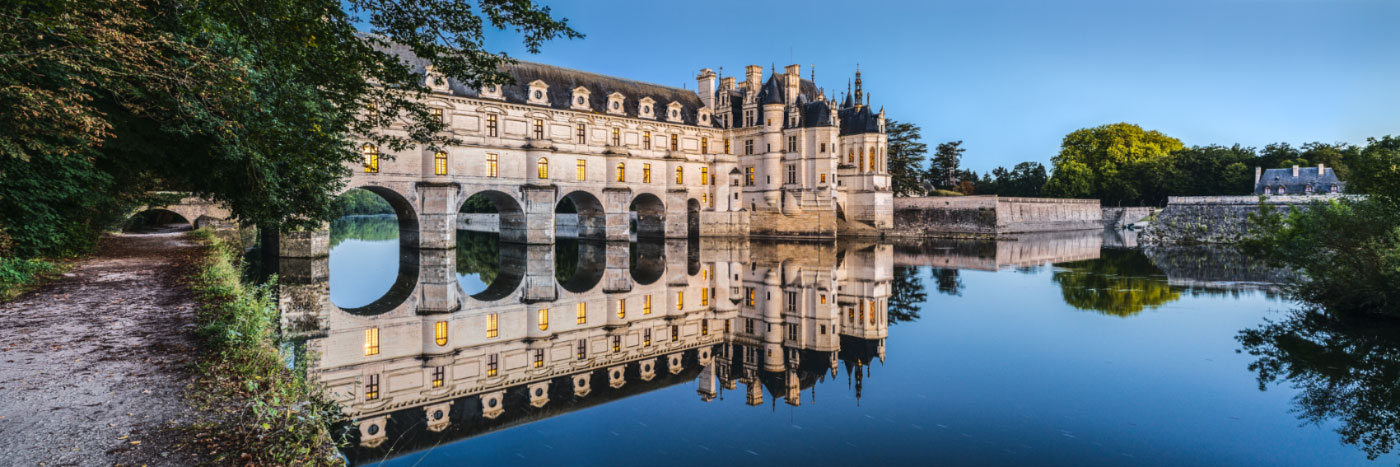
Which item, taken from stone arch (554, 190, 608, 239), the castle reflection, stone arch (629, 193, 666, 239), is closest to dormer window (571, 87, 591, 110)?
stone arch (554, 190, 608, 239)

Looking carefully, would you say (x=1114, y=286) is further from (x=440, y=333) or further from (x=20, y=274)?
(x=20, y=274)

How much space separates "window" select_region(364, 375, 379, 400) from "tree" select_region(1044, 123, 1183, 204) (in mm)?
63496

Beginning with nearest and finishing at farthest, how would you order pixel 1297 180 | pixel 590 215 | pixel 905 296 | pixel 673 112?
pixel 905 296 < pixel 590 215 < pixel 673 112 < pixel 1297 180

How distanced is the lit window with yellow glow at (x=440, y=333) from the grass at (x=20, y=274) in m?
5.30

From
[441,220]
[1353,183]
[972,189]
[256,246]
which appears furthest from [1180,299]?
[972,189]

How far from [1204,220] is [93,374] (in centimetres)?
4626

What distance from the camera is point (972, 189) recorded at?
62.4m

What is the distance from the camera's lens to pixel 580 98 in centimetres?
3288

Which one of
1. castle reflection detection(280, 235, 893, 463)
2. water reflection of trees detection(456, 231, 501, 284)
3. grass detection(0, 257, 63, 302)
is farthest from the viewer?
water reflection of trees detection(456, 231, 501, 284)

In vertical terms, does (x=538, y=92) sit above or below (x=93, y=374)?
above

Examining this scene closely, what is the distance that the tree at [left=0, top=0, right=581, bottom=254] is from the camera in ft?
22.7

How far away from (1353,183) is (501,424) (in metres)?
15.4

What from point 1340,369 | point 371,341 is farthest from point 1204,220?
point 371,341

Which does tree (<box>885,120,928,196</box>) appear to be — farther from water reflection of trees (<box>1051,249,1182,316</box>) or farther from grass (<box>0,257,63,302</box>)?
grass (<box>0,257,63,302</box>)
